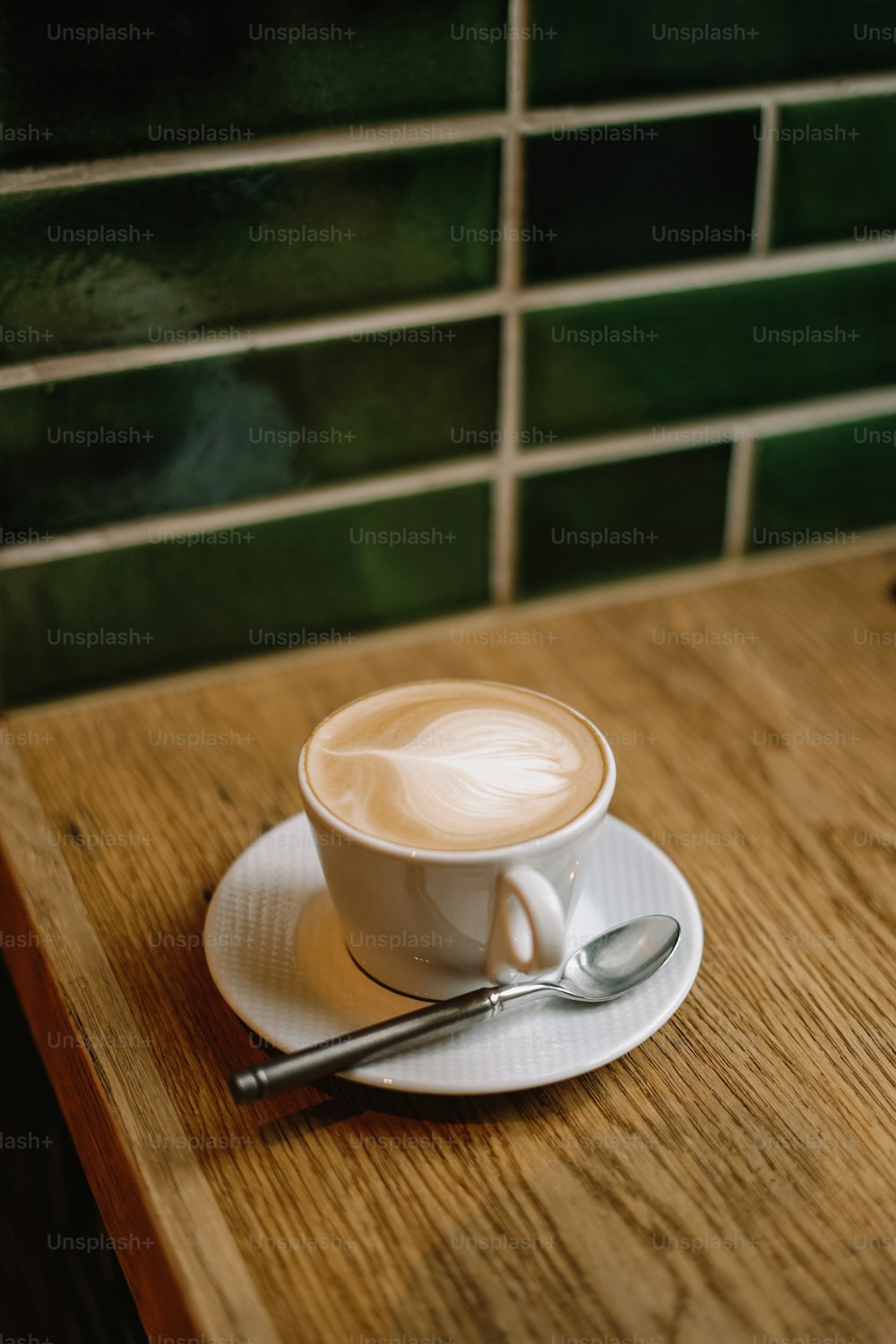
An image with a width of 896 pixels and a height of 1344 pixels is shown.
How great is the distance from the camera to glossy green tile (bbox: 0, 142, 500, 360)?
2.37 ft

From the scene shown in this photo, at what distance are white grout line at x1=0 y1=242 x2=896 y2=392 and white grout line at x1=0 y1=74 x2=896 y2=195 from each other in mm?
95

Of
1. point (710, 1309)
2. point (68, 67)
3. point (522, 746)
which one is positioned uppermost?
point (68, 67)

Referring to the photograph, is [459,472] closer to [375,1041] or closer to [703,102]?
[703,102]

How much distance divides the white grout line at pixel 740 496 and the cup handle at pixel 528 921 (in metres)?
0.50

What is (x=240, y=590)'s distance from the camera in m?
0.86

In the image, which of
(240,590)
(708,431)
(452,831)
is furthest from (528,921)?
(708,431)

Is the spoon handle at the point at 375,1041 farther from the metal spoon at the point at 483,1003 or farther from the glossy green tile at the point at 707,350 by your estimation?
the glossy green tile at the point at 707,350

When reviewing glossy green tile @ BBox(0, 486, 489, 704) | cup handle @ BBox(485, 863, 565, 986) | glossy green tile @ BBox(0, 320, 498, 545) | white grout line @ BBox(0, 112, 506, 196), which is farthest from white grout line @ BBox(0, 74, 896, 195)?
cup handle @ BBox(485, 863, 565, 986)

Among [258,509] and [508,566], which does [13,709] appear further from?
[508,566]

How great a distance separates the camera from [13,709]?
0.83 meters

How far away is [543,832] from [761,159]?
531 millimetres

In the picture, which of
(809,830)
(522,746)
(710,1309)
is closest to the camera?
(710,1309)

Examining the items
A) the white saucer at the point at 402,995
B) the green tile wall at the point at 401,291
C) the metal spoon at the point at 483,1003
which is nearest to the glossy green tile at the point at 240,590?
the green tile wall at the point at 401,291

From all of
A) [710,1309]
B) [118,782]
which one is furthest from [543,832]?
[118,782]
